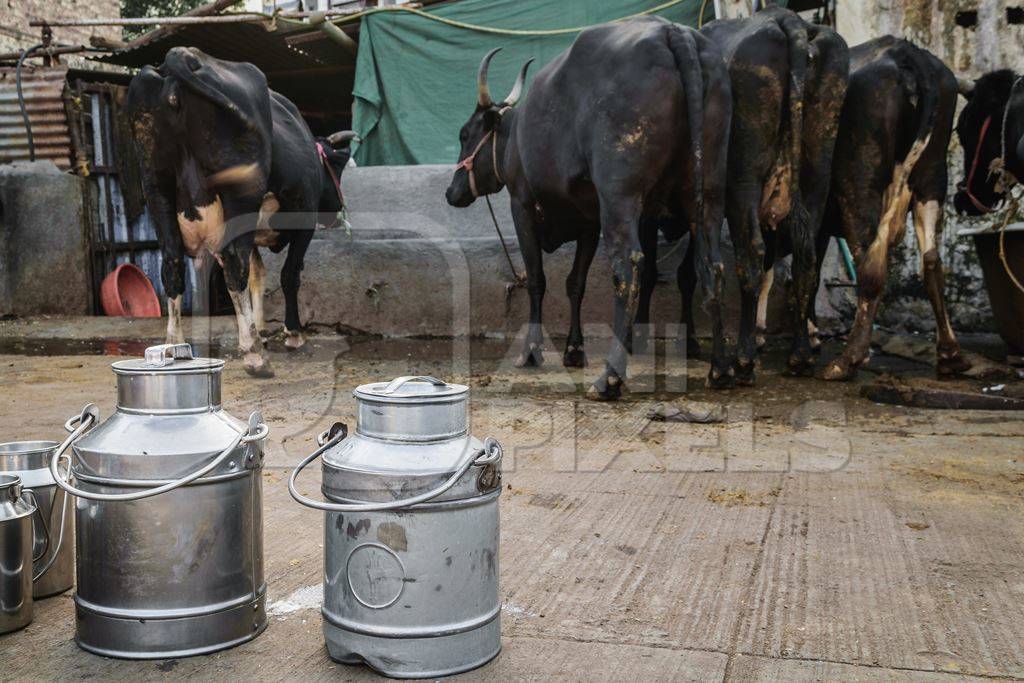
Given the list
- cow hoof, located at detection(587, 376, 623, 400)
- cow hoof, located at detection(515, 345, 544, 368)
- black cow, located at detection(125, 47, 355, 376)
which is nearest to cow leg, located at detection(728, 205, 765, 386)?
cow hoof, located at detection(587, 376, 623, 400)

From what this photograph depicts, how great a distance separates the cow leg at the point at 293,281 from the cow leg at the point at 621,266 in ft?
10.2

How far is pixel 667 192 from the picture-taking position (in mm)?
5633

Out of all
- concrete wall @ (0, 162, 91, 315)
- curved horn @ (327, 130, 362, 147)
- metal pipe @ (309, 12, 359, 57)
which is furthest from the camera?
concrete wall @ (0, 162, 91, 315)

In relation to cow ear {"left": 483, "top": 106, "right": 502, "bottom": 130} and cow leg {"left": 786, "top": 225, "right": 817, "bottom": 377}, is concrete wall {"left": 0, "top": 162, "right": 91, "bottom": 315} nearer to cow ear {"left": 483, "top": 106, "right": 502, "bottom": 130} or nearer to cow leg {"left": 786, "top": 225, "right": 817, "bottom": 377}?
cow ear {"left": 483, "top": 106, "right": 502, "bottom": 130}

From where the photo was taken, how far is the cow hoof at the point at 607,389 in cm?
529

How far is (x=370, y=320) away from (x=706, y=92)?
4.47 meters

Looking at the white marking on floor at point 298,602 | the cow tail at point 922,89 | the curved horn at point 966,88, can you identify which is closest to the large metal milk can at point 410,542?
the white marking on floor at point 298,602

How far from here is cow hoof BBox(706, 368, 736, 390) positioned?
5664 mm

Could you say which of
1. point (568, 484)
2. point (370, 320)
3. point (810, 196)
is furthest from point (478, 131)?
point (568, 484)

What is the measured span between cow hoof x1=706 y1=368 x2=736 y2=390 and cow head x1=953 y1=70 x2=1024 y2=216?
263 centimetres

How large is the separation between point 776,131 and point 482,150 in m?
2.72

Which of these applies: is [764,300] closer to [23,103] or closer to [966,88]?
[966,88]

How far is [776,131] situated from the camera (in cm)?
562

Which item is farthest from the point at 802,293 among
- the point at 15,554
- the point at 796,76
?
the point at 15,554
